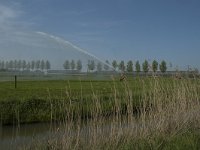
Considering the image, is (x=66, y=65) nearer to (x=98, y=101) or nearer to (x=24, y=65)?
(x=24, y=65)

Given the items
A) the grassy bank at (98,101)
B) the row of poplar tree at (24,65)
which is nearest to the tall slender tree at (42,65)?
the row of poplar tree at (24,65)

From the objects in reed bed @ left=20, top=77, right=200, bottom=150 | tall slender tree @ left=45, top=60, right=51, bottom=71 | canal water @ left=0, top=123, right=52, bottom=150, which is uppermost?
tall slender tree @ left=45, top=60, right=51, bottom=71

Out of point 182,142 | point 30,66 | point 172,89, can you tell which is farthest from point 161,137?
point 30,66

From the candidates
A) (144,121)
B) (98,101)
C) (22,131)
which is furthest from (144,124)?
(22,131)

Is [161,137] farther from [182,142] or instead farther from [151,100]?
[151,100]

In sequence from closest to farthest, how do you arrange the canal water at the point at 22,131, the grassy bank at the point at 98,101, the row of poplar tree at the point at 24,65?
the grassy bank at the point at 98,101 < the canal water at the point at 22,131 < the row of poplar tree at the point at 24,65

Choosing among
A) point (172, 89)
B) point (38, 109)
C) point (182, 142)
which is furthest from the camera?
point (38, 109)

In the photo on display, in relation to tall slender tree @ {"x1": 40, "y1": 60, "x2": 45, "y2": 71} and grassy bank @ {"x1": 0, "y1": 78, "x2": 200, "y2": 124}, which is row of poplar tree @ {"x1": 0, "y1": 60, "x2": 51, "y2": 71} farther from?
grassy bank @ {"x1": 0, "y1": 78, "x2": 200, "y2": 124}

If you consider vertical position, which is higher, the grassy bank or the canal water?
the grassy bank

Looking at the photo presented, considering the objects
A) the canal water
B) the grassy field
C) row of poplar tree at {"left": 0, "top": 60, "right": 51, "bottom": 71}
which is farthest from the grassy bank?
row of poplar tree at {"left": 0, "top": 60, "right": 51, "bottom": 71}

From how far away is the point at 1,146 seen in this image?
11805 millimetres

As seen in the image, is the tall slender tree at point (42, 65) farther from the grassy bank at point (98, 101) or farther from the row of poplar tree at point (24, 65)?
the grassy bank at point (98, 101)

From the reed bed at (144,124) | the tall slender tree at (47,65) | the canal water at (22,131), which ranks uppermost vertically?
the tall slender tree at (47,65)

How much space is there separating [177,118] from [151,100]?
1.03m
